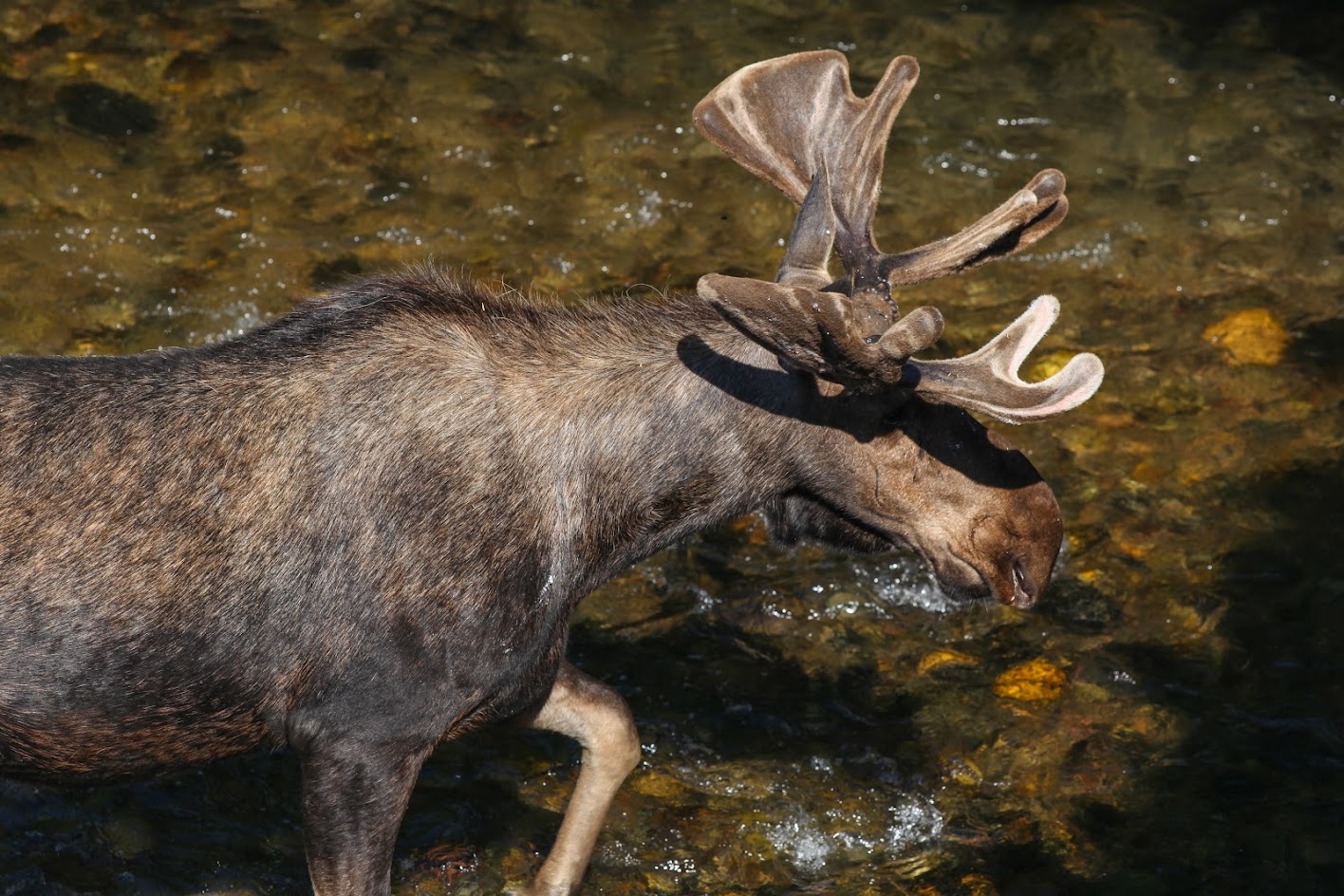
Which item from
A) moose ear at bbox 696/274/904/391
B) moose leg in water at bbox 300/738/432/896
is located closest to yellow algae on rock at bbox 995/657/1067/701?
moose ear at bbox 696/274/904/391

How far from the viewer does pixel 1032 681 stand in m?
7.96

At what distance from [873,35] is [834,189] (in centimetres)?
678

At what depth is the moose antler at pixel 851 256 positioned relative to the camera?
5398 millimetres

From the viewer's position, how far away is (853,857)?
7055mm

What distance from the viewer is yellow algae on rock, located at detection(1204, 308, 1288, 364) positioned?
10.0 metres

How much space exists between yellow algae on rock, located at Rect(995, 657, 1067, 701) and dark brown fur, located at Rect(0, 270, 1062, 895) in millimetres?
1939

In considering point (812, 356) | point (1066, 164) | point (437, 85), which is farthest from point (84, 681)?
point (1066, 164)

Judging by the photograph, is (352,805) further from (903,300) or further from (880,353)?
(903,300)

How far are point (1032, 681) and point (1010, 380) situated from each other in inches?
109

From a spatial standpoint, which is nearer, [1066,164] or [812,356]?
[812,356]

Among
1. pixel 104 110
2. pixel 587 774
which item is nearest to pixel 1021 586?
pixel 587 774

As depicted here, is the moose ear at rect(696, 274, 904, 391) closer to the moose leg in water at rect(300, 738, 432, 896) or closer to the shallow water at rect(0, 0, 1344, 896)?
the moose leg in water at rect(300, 738, 432, 896)

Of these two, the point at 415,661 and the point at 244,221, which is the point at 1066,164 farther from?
the point at 415,661

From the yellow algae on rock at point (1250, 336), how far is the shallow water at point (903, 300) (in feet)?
0.08
